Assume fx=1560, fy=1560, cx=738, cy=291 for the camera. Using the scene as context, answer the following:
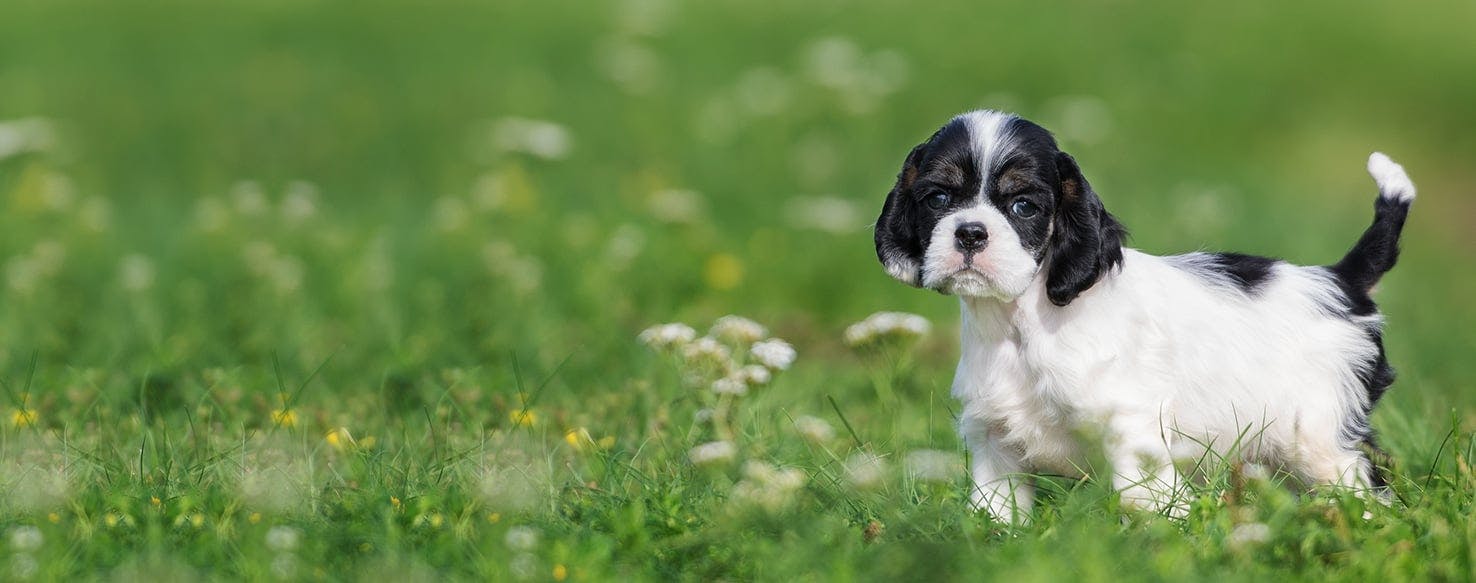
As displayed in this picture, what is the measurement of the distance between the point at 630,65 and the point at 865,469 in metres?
8.89

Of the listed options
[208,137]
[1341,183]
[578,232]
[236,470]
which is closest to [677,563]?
[236,470]

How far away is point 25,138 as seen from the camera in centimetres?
1048

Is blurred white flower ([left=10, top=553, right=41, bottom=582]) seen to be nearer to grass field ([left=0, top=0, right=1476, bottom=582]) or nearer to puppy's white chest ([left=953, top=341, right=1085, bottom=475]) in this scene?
grass field ([left=0, top=0, right=1476, bottom=582])

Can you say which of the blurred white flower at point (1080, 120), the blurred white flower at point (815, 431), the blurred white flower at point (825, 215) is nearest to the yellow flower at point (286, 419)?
the blurred white flower at point (815, 431)

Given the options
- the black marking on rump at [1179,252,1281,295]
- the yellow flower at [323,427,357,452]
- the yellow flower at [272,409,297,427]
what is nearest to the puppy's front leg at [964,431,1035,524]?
the black marking on rump at [1179,252,1281,295]

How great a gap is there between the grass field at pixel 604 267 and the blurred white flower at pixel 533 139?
120mm

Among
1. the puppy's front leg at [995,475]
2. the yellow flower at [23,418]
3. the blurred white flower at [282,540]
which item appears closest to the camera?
the blurred white flower at [282,540]

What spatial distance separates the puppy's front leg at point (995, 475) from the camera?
4.53m

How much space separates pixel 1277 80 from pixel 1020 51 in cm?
247

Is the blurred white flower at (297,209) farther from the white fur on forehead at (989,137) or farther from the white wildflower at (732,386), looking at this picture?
the white fur on forehead at (989,137)

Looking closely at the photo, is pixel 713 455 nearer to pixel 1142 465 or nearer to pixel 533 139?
pixel 1142 465

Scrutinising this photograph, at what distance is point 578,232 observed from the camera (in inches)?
345

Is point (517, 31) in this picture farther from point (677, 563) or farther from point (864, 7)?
point (677, 563)

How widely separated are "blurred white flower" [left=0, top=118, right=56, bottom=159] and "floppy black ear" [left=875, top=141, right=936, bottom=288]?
7566 millimetres
